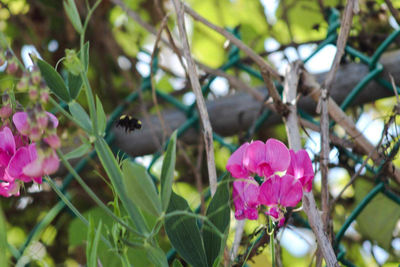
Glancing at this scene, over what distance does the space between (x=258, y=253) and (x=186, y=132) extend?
0.50 meters

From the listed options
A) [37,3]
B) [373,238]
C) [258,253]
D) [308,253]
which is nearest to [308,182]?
[258,253]

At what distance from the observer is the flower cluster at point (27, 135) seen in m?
0.55

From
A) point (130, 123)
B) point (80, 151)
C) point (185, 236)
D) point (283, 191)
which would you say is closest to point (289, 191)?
point (283, 191)

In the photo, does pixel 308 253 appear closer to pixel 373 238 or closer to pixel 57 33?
pixel 373 238

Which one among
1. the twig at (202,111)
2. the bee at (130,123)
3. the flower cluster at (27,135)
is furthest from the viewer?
the bee at (130,123)

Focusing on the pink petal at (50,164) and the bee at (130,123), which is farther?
the bee at (130,123)

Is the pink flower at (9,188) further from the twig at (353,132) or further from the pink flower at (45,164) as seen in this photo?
the twig at (353,132)

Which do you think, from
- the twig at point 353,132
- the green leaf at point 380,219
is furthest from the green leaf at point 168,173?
the green leaf at point 380,219

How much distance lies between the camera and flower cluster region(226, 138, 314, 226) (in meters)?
0.69

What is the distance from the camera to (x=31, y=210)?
5.19ft

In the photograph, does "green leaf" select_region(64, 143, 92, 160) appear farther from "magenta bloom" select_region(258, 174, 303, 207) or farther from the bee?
the bee

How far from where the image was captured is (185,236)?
0.71 metres

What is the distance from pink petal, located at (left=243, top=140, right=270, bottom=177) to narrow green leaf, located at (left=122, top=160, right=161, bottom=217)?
135 mm

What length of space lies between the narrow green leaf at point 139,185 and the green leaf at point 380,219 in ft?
2.03
